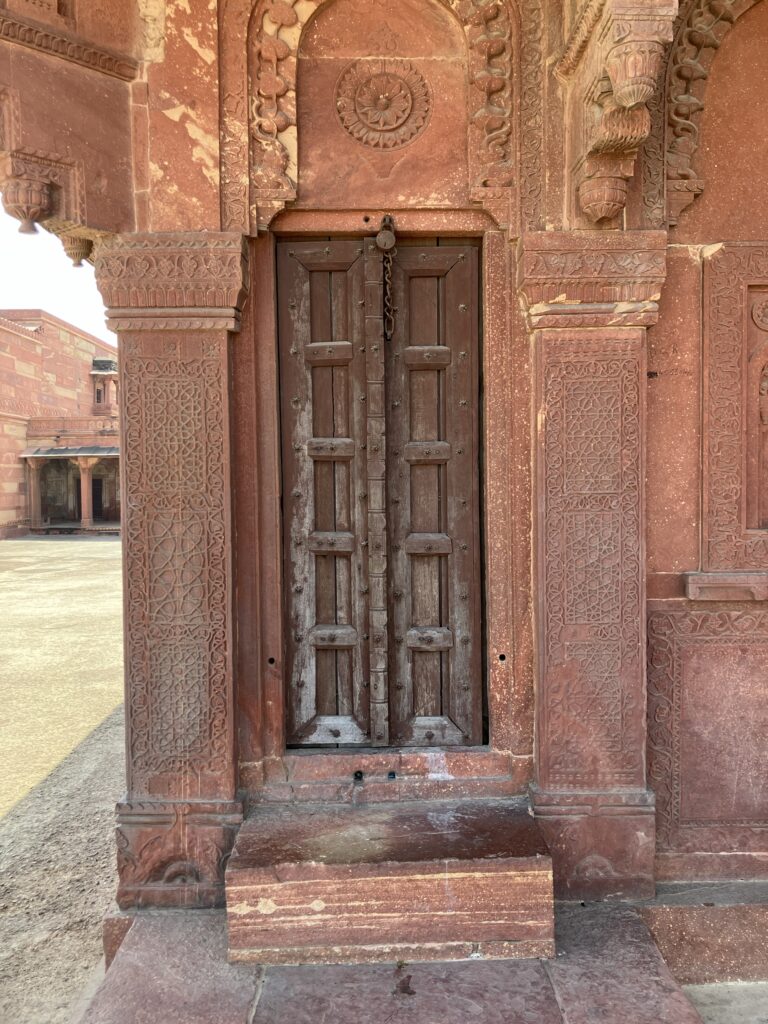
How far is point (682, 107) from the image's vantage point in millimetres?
2639

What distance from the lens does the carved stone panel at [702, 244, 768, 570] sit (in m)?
2.69

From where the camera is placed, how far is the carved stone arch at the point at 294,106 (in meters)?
2.64

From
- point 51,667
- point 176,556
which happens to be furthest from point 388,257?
point 51,667

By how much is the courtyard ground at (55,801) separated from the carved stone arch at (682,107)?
360cm

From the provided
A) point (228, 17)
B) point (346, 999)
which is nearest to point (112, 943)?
point (346, 999)

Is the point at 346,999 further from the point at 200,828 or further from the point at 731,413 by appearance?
the point at 731,413

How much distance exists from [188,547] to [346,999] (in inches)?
61.6

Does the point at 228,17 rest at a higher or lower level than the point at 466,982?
higher

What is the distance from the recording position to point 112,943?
2.56 meters

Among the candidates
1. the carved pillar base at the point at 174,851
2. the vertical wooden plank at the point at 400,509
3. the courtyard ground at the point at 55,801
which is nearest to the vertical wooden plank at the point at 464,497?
the vertical wooden plank at the point at 400,509

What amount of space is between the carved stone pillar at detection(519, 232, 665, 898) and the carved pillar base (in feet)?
3.98

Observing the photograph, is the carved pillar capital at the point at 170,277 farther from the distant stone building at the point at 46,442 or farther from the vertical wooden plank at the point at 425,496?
the distant stone building at the point at 46,442

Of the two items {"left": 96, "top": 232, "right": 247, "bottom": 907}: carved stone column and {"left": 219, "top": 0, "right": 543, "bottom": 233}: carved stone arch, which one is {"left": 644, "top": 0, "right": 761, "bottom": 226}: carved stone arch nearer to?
{"left": 219, "top": 0, "right": 543, "bottom": 233}: carved stone arch

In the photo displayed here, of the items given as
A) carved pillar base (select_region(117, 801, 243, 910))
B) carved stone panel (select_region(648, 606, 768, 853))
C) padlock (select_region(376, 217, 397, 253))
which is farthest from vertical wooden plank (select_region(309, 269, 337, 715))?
carved stone panel (select_region(648, 606, 768, 853))
